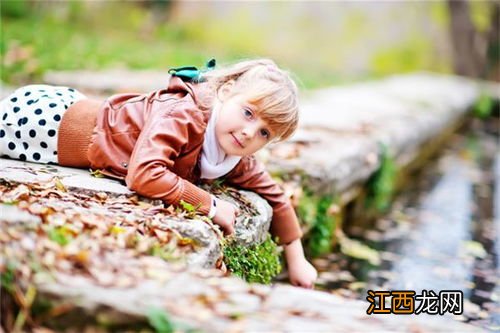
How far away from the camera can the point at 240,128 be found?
2590mm

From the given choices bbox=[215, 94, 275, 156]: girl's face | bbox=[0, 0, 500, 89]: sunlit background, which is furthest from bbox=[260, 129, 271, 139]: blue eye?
bbox=[0, 0, 500, 89]: sunlit background

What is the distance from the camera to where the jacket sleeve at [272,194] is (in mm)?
2973

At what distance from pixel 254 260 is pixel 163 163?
53 cm

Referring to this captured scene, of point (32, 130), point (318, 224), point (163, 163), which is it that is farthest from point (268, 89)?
point (318, 224)

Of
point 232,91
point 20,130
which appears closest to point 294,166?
point 232,91

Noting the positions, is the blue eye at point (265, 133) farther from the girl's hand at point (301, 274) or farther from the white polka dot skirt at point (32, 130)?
the white polka dot skirt at point (32, 130)

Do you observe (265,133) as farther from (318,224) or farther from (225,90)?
(318,224)

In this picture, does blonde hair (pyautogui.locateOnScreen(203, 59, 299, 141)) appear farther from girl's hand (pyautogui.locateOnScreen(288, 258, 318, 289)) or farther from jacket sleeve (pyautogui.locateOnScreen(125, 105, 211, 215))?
girl's hand (pyautogui.locateOnScreen(288, 258, 318, 289))

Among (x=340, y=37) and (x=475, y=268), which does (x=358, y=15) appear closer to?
(x=340, y=37)

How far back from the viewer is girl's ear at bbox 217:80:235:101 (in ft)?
8.80

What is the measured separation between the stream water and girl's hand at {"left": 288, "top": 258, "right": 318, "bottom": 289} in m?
0.53

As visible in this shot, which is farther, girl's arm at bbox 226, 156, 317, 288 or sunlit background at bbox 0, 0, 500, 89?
sunlit background at bbox 0, 0, 500, 89

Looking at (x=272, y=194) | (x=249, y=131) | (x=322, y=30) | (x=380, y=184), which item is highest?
(x=322, y=30)

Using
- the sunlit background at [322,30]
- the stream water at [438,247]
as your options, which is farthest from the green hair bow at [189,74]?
the sunlit background at [322,30]
